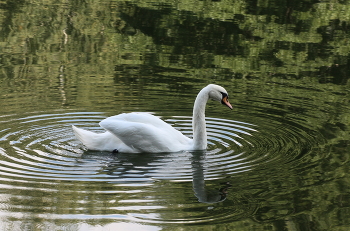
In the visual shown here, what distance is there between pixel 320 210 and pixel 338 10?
53.4 feet

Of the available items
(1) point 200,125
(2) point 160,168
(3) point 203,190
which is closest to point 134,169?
(2) point 160,168

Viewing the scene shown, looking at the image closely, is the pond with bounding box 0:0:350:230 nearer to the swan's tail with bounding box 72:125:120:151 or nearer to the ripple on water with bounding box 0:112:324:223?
the ripple on water with bounding box 0:112:324:223

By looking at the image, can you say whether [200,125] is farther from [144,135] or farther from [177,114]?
[177,114]

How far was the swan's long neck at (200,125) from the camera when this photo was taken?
1005 cm

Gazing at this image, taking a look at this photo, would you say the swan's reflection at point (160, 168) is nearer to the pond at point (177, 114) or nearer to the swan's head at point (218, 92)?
the pond at point (177, 114)

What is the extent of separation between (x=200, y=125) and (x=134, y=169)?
4.72 ft

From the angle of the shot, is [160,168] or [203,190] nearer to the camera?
[203,190]

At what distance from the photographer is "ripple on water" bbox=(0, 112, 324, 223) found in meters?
7.67

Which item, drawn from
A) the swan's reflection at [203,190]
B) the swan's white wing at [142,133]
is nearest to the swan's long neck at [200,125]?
the swan's white wing at [142,133]

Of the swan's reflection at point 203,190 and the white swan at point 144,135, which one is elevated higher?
the white swan at point 144,135

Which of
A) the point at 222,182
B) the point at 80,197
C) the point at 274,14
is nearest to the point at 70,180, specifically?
the point at 80,197

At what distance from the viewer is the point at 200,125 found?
10.2 m

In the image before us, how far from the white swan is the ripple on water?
0.14 meters

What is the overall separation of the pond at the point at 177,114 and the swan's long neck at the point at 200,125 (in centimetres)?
22
